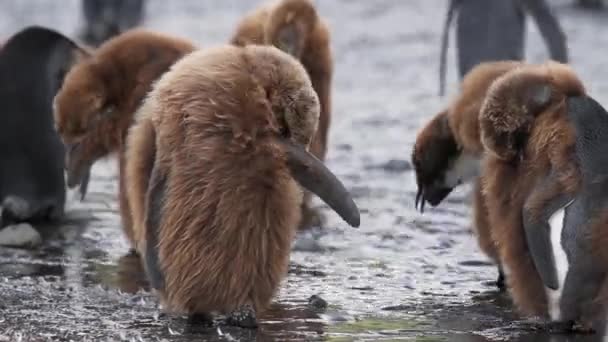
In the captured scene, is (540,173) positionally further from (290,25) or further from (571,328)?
(290,25)

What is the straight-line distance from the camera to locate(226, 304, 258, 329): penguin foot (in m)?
4.18

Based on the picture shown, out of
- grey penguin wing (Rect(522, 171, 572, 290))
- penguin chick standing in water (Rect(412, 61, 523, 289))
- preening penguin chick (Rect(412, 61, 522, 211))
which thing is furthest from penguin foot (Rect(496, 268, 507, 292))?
grey penguin wing (Rect(522, 171, 572, 290))

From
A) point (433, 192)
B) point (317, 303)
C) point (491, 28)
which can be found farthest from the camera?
point (491, 28)

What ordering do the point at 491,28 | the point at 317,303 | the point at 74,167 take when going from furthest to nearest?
the point at 491,28
the point at 74,167
the point at 317,303

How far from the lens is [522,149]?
4.42 m

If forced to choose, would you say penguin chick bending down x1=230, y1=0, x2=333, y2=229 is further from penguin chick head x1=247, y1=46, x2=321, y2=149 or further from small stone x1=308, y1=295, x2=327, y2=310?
penguin chick head x1=247, y1=46, x2=321, y2=149

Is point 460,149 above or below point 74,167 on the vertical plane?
above

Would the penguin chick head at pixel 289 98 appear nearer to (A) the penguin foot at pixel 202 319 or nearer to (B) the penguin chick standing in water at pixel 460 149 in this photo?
(A) the penguin foot at pixel 202 319

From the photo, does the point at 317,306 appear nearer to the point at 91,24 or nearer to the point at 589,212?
the point at 589,212

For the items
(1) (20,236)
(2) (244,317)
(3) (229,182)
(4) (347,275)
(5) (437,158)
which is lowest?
(1) (20,236)

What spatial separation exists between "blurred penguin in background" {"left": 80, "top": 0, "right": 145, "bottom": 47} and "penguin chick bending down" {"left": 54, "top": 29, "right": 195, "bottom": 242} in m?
6.79

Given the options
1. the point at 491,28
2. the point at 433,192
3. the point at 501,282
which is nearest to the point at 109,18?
the point at 491,28

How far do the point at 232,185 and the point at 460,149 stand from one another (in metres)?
1.33

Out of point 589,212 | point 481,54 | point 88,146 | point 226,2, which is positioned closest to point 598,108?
point 589,212
